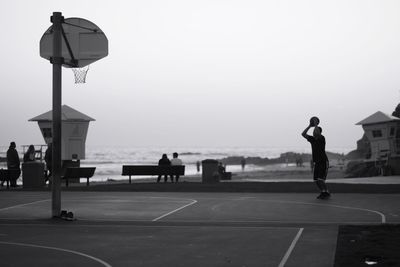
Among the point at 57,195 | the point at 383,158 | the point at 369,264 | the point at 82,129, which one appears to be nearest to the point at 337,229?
the point at 369,264

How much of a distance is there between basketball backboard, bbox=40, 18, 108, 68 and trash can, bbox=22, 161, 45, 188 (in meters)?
10.9

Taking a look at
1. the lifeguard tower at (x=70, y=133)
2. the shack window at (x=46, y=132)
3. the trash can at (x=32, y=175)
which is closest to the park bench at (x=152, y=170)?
the lifeguard tower at (x=70, y=133)

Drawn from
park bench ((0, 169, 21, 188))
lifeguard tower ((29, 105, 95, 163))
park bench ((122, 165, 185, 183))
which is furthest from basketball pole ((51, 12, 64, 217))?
lifeguard tower ((29, 105, 95, 163))

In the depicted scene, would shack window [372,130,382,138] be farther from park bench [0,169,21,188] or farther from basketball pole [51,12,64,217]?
basketball pole [51,12,64,217]

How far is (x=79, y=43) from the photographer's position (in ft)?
52.4

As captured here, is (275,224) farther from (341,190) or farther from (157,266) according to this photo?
(341,190)

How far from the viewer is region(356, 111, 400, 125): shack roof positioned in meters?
37.1

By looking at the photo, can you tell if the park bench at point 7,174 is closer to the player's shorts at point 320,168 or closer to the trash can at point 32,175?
the trash can at point 32,175

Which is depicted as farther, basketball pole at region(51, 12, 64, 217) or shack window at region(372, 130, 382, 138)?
shack window at region(372, 130, 382, 138)

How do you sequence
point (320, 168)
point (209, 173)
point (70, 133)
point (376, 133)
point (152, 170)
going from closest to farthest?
point (320, 168), point (152, 170), point (209, 173), point (70, 133), point (376, 133)

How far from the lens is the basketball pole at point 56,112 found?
47.6 ft

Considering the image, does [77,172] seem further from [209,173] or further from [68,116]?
[209,173]

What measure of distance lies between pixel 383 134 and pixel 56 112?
26.0 meters

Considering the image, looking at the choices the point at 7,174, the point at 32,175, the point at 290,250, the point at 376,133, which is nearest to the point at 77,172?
the point at 32,175
